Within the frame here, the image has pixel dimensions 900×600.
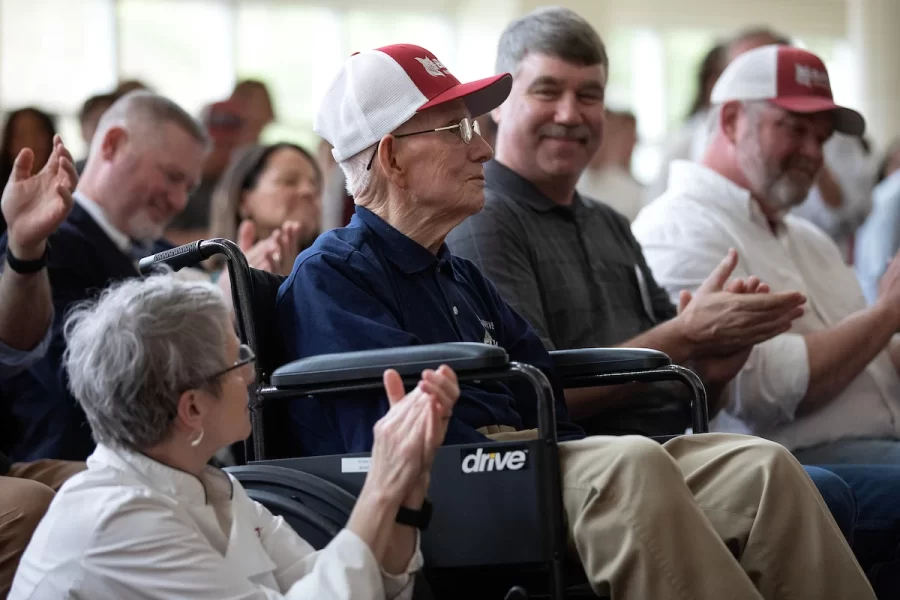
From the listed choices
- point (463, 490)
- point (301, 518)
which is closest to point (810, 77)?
point (463, 490)

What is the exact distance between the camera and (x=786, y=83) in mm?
3105

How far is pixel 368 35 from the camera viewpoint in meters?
8.45

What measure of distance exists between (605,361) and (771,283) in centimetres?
105

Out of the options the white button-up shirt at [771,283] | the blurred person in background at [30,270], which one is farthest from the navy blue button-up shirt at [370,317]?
the white button-up shirt at [771,283]

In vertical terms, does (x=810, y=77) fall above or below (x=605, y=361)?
above

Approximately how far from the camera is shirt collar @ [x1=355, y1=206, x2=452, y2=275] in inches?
76.7

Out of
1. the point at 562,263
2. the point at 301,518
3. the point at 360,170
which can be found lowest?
the point at 301,518

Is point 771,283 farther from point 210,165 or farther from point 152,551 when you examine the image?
point 210,165

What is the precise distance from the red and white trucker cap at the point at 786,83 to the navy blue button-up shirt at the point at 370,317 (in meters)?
1.38

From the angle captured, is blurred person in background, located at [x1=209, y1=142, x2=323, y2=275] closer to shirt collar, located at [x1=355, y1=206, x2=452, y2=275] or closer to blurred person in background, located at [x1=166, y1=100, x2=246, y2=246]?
blurred person in background, located at [x1=166, y1=100, x2=246, y2=246]

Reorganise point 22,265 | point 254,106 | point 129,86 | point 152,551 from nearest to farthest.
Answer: point 152,551
point 22,265
point 129,86
point 254,106

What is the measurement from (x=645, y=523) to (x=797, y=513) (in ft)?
0.92

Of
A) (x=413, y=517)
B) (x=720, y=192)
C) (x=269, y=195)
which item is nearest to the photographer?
(x=413, y=517)

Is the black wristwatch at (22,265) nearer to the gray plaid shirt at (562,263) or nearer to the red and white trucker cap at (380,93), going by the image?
the red and white trucker cap at (380,93)
